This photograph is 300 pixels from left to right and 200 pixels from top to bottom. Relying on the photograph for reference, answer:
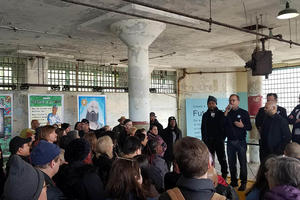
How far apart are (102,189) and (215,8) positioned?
4.88 metres

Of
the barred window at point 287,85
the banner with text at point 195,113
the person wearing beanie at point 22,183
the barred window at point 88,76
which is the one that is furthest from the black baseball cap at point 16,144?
the barred window at point 287,85

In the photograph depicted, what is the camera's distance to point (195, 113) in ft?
49.8

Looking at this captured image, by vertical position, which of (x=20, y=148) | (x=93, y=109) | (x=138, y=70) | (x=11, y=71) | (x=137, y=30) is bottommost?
(x=20, y=148)

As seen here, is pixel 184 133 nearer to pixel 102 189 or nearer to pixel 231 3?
pixel 231 3

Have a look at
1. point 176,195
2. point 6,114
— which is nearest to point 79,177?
point 176,195

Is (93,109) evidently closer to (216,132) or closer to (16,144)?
(216,132)

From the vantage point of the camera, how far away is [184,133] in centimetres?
→ 1598

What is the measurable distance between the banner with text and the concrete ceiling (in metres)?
2.65

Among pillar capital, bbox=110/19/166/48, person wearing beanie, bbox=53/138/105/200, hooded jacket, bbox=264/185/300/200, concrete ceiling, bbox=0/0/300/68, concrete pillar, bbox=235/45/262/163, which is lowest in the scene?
person wearing beanie, bbox=53/138/105/200

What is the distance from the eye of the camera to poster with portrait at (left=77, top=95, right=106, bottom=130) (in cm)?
1138

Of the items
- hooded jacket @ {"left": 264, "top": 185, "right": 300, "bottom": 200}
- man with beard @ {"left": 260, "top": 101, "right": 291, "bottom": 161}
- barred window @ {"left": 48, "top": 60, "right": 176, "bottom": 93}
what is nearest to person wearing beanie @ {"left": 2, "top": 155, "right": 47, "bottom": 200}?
hooded jacket @ {"left": 264, "top": 185, "right": 300, "bottom": 200}

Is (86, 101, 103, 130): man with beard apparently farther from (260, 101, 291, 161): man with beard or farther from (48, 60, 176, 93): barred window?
(260, 101, 291, 161): man with beard

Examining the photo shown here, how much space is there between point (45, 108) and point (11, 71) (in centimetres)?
210

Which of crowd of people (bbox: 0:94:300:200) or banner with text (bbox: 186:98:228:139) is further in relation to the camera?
banner with text (bbox: 186:98:228:139)
